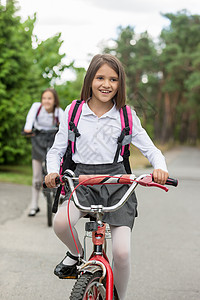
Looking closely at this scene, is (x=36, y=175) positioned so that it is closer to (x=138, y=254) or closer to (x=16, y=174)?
(x=138, y=254)

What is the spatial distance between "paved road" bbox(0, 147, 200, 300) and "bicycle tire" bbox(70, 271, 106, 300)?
1262mm

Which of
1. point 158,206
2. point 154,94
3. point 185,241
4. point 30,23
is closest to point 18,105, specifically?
point 30,23

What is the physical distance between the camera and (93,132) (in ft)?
10.8

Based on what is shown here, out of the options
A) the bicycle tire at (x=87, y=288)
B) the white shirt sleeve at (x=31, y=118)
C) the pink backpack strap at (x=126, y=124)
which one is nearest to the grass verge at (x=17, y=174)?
the white shirt sleeve at (x=31, y=118)

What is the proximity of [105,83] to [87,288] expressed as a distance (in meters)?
1.30

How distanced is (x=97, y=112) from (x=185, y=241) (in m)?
3.41

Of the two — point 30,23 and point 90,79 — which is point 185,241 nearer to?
point 90,79

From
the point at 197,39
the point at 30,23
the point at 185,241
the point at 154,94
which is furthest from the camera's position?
the point at 154,94

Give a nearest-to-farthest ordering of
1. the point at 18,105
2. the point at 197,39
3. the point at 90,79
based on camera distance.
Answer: the point at 90,79
the point at 18,105
the point at 197,39

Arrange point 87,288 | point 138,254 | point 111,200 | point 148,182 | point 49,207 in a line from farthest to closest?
1. point 49,207
2. point 138,254
3. point 111,200
4. point 148,182
5. point 87,288

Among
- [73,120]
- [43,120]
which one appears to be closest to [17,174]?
[43,120]

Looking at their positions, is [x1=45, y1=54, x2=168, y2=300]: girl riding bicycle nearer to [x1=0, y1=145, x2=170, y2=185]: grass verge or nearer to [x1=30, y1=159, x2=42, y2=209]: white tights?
[x1=0, y1=145, x2=170, y2=185]: grass verge

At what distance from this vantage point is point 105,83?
3.29 metres

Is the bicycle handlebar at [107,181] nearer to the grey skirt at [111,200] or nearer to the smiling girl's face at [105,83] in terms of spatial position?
the grey skirt at [111,200]
